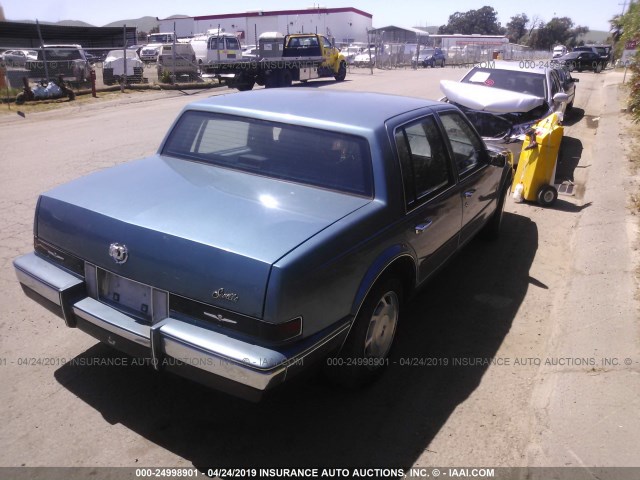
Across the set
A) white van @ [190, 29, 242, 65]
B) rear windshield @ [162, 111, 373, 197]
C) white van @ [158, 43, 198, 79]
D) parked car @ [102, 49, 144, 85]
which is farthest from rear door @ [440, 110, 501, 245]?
white van @ [190, 29, 242, 65]

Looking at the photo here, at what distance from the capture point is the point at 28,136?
11156 mm

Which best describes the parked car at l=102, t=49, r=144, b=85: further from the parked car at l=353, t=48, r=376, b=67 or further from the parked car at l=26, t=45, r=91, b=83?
the parked car at l=353, t=48, r=376, b=67

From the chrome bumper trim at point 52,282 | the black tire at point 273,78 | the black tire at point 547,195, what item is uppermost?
the black tire at point 273,78

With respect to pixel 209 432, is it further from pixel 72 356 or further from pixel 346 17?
pixel 346 17

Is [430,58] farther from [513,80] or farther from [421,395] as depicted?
[421,395]

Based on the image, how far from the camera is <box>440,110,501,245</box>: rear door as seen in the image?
14.5ft

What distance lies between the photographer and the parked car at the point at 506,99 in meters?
8.33

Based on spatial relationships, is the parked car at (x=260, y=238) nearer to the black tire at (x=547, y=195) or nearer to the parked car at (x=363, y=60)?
the black tire at (x=547, y=195)

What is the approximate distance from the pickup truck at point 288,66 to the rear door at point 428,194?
62.6ft

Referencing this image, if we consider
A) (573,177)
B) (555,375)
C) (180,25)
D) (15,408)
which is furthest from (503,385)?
(180,25)

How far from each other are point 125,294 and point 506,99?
715 centimetres

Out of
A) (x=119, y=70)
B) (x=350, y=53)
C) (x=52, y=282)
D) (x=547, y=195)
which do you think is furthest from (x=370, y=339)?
(x=350, y=53)

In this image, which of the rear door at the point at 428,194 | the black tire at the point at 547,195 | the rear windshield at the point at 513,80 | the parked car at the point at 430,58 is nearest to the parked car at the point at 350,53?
the parked car at the point at 430,58

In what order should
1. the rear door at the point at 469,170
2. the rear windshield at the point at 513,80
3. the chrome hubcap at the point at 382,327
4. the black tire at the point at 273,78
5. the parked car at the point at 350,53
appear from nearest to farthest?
the chrome hubcap at the point at 382,327 → the rear door at the point at 469,170 → the rear windshield at the point at 513,80 → the black tire at the point at 273,78 → the parked car at the point at 350,53
